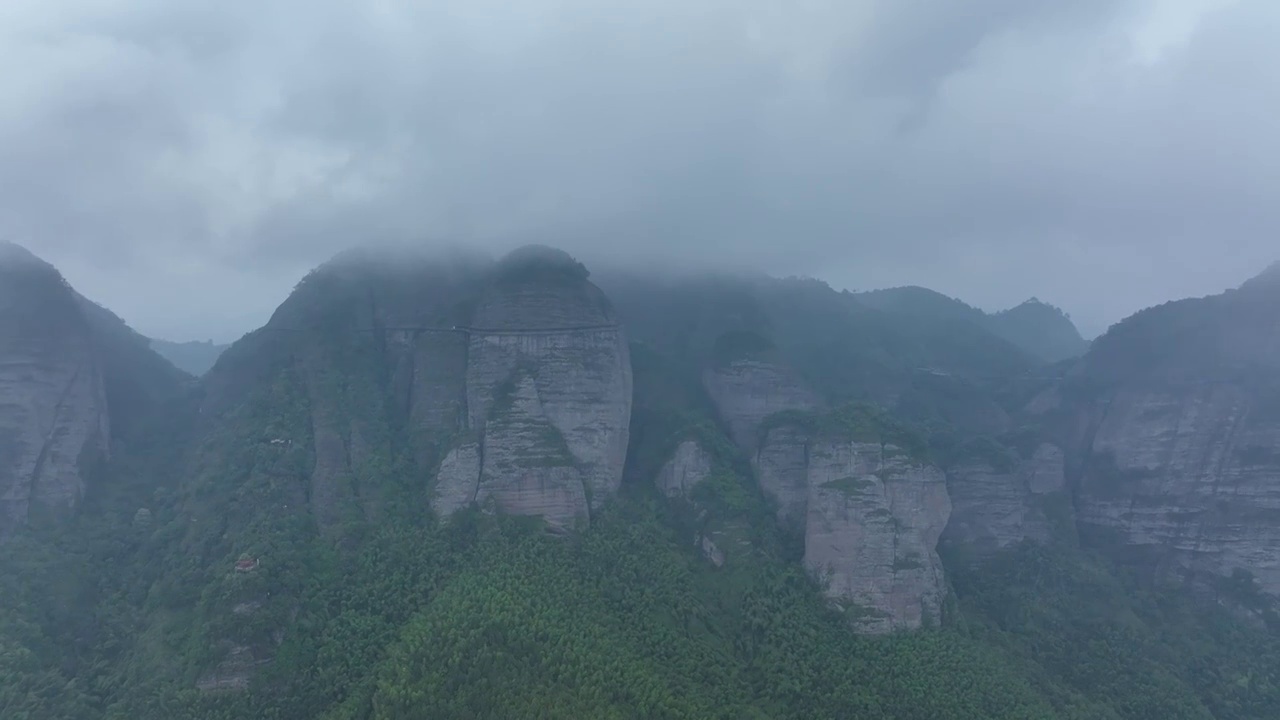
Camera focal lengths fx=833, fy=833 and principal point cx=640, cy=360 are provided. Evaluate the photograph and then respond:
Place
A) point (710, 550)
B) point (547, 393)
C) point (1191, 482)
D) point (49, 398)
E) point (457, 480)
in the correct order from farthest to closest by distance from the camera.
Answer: point (1191, 482) → point (547, 393) → point (49, 398) → point (710, 550) → point (457, 480)

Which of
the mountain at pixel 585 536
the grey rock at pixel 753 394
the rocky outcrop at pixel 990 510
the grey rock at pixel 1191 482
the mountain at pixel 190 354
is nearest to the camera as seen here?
the mountain at pixel 585 536

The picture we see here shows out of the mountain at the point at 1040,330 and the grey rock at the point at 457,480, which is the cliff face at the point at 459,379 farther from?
the mountain at the point at 1040,330

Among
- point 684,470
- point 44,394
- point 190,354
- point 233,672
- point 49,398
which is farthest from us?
point 190,354

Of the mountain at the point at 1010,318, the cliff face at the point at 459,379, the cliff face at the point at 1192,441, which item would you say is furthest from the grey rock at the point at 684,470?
the mountain at the point at 1010,318

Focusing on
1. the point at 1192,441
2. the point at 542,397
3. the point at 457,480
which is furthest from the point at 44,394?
the point at 1192,441

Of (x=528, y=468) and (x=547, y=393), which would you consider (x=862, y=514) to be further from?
(x=547, y=393)

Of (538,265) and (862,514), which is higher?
(538,265)

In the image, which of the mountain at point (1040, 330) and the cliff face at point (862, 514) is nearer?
the cliff face at point (862, 514)
